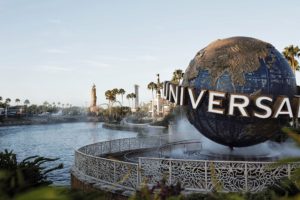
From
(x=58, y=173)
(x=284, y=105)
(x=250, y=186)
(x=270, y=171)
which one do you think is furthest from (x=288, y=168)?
(x=58, y=173)

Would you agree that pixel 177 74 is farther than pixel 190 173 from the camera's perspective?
Yes

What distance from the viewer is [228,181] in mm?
11836

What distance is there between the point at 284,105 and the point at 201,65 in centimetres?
375

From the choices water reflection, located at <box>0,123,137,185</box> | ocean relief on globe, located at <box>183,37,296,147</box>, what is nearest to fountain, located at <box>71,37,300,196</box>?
ocean relief on globe, located at <box>183,37,296,147</box>

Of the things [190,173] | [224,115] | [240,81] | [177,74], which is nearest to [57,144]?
[177,74]

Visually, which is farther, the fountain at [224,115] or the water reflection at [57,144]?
the water reflection at [57,144]

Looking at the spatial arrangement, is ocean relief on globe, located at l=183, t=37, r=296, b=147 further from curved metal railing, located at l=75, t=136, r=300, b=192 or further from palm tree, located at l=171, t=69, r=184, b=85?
palm tree, located at l=171, t=69, r=184, b=85

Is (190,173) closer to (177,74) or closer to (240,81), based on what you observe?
(240,81)

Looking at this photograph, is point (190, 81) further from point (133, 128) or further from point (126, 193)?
point (133, 128)

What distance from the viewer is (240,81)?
14.2 metres

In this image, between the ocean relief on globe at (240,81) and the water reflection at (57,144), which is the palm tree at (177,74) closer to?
the water reflection at (57,144)

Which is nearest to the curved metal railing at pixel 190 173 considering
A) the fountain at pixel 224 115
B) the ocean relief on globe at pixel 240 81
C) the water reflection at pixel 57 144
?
the fountain at pixel 224 115

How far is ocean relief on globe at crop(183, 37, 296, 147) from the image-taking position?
14.2 metres

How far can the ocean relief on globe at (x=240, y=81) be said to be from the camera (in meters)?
14.2
